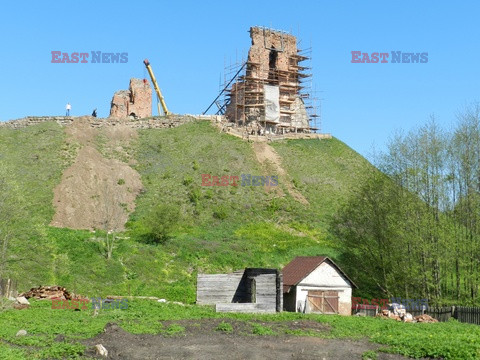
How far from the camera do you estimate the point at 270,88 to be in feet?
252

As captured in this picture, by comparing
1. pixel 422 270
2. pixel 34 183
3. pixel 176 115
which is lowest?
pixel 422 270

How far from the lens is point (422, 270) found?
32906 mm

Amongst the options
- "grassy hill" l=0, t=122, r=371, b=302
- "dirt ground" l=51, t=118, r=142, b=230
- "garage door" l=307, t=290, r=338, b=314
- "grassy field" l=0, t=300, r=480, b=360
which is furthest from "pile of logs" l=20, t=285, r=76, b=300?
"dirt ground" l=51, t=118, r=142, b=230

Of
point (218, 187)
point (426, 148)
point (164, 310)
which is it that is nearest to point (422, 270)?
point (426, 148)

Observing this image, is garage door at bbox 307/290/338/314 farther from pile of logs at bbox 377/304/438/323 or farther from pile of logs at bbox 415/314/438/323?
pile of logs at bbox 415/314/438/323

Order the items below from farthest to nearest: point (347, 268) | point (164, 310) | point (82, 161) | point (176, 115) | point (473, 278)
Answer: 1. point (176, 115)
2. point (82, 161)
3. point (347, 268)
4. point (473, 278)
5. point (164, 310)

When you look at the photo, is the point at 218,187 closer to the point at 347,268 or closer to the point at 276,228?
the point at 276,228

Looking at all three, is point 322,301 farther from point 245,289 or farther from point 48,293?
point 48,293

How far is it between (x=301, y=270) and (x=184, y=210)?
71.6 feet

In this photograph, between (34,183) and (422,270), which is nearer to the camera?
(422,270)

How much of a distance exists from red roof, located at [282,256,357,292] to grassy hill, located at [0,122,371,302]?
599cm

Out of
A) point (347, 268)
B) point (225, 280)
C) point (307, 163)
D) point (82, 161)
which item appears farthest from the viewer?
point (307, 163)

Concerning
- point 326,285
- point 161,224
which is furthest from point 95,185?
point 326,285

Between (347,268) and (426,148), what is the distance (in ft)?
34.4
